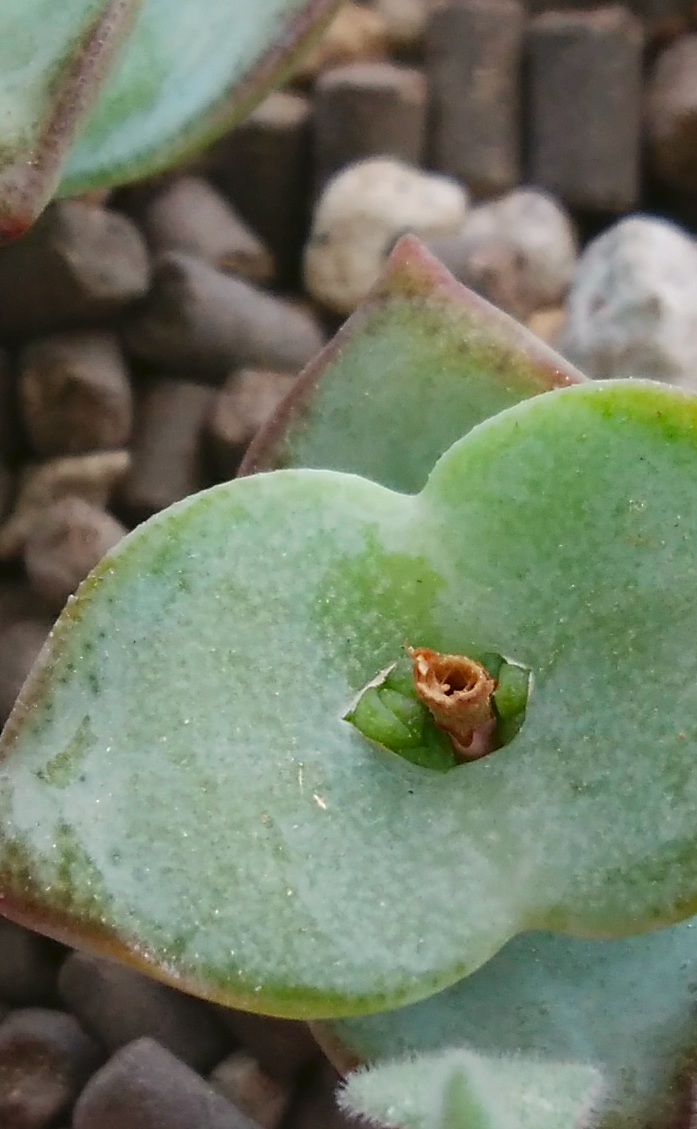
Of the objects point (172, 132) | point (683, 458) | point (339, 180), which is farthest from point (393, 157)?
point (683, 458)

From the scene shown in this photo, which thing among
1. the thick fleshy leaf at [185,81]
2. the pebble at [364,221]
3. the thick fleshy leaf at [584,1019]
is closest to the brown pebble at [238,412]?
the pebble at [364,221]

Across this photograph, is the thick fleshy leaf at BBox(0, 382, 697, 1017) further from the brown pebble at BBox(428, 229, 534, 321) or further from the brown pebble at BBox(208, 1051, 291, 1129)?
the brown pebble at BBox(428, 229, 534, 321)

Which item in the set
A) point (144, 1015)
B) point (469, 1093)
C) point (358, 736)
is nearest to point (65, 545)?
point (144, 1015)

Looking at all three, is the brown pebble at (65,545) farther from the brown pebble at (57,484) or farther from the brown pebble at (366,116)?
the brown pebble at (366,116)

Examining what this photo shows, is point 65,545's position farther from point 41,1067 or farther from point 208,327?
point 41,1067

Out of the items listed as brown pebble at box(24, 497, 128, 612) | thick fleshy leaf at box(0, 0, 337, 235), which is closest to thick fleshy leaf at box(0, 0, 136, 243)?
thick fleshy leaf at box(0, 0, 337, 235)

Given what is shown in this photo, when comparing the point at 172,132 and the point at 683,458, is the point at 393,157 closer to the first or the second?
the point at 172,132
